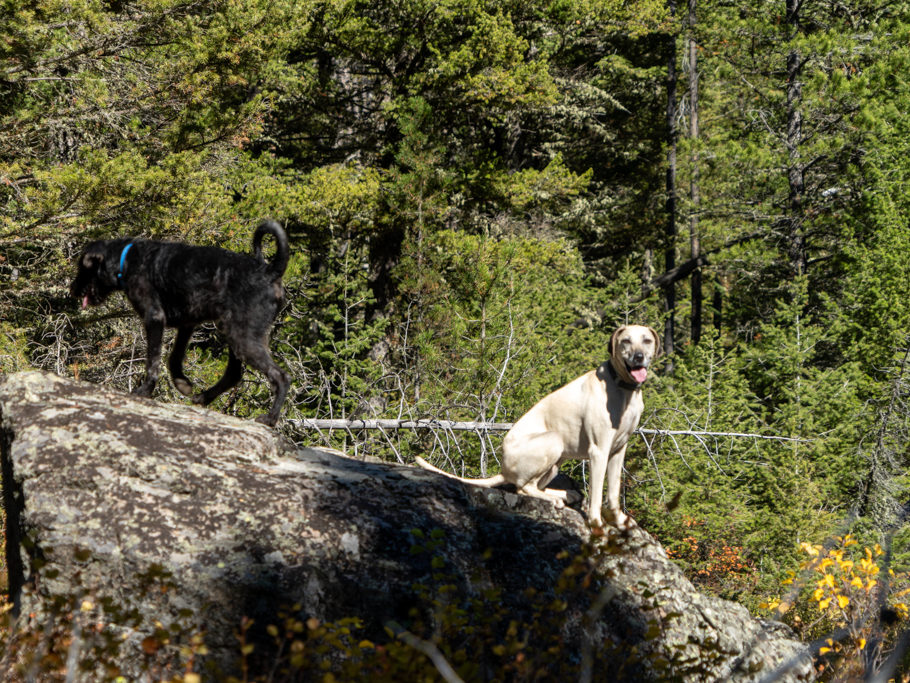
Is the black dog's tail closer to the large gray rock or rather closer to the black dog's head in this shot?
the black dog's head

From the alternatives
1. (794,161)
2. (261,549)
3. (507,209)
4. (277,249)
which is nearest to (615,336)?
(277,249)

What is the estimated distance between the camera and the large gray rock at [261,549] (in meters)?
3.93

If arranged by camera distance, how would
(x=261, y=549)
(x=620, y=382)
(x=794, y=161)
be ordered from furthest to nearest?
(x=794, y=161) → (x=620, y=382) → (x=261, y=549)

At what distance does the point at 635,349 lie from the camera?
5.40 meters

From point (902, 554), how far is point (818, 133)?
393 inches

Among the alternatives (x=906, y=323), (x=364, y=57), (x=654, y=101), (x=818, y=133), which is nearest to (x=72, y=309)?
(x=364, y=57)

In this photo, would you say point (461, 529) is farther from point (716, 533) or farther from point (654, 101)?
point (654, 101)

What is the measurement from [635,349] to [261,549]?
2740mm

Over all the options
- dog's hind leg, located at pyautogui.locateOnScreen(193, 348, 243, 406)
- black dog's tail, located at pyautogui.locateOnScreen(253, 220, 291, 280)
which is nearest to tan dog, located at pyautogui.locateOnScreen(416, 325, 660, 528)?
dog's hind leg, located at pyautogui.locateOnScreen(193, 348, 243, 406)

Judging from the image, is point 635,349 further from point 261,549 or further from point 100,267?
point 100,267

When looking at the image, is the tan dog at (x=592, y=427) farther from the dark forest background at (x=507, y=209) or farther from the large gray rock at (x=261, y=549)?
the dark forest background at (x=507, y=209)

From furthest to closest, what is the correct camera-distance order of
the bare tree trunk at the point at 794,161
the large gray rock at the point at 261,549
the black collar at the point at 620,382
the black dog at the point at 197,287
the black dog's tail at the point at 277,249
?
the bare tree trunk at the point at 794,161
the black collar at the point at 620,382
the black dog at the point at 197,287
the black dog's tail at the point at 277,249
the large gray rock at the point at 261,549

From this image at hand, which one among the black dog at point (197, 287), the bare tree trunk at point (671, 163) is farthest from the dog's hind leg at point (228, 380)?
the bare tree trunk at point (671, 163)

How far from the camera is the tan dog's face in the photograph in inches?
212
